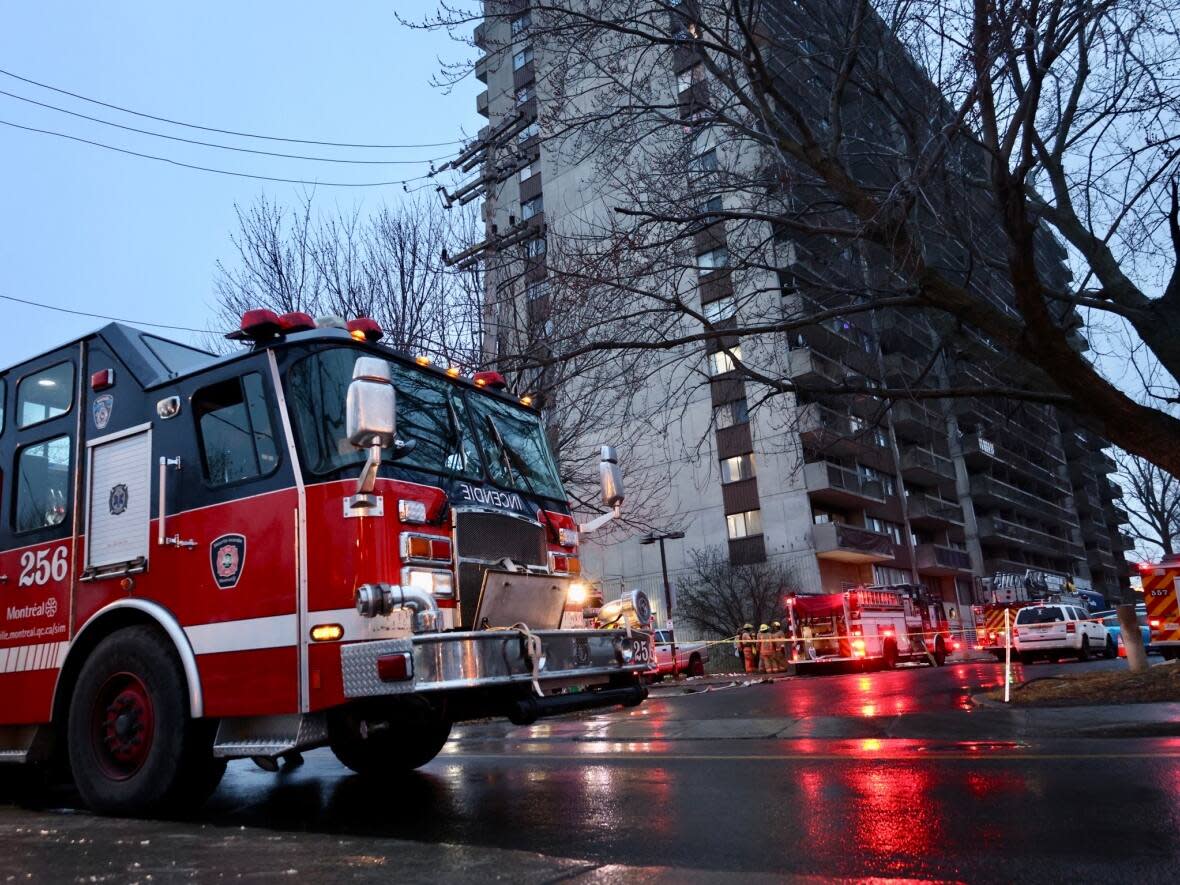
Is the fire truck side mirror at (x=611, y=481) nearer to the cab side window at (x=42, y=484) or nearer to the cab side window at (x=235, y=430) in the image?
the cab side window at (x=235, y=430)

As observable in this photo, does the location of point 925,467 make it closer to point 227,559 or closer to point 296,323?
point 296,323

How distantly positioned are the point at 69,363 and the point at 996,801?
22.4ft

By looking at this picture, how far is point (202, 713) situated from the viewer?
5.42 meters

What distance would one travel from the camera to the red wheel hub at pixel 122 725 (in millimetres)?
5730

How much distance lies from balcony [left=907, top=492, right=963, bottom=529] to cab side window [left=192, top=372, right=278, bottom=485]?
140ft

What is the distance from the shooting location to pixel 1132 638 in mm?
12969

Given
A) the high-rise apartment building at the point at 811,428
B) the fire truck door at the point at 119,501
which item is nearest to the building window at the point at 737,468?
the high-rise apartment building at the point at 811,428

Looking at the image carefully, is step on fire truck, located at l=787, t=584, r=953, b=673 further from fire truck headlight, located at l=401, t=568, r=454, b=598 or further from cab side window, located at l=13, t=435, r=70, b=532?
cab side window, located at l=13, t=435, r=70, b=532

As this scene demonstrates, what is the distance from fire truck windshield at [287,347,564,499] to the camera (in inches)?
219

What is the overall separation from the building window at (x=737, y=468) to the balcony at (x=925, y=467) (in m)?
10.5

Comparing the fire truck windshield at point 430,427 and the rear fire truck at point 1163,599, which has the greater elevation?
the fire truck windshield at point 430,427

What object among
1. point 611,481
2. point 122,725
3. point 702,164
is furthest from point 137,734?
point 702,164

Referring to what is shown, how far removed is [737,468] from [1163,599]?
21.8m

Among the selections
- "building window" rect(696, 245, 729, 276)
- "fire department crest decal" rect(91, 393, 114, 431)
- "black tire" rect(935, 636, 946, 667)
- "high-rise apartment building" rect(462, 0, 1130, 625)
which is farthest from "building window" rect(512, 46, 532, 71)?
"black tire" rect(935, 636, 946, 667)
